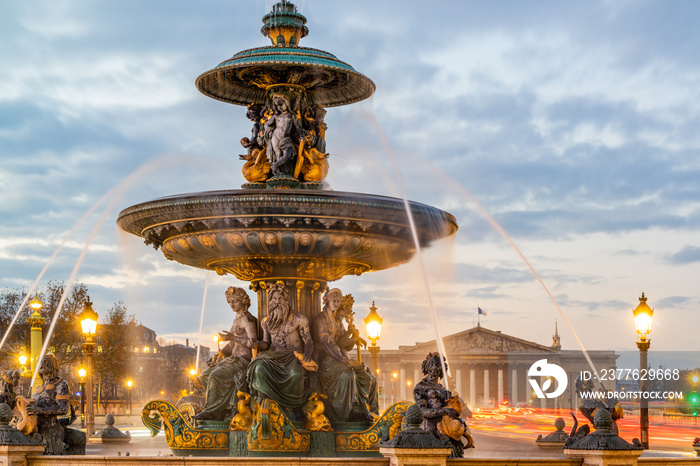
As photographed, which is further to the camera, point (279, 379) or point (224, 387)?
point (224, 387)

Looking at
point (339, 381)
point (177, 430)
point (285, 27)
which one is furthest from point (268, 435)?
point (285, 27)

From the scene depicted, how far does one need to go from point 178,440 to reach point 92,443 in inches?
310

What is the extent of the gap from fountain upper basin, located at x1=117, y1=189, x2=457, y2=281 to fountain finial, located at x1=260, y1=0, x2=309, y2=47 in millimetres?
3112

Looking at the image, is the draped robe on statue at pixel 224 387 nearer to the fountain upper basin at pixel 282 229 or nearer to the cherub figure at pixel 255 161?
the fountain upper basin at pixel 282 229

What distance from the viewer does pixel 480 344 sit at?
449ft

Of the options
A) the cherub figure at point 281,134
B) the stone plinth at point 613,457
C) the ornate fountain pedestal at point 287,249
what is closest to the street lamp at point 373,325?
the ornate fountain pedestal at point 287,249

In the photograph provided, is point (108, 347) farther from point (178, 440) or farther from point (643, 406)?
point (178, 440)

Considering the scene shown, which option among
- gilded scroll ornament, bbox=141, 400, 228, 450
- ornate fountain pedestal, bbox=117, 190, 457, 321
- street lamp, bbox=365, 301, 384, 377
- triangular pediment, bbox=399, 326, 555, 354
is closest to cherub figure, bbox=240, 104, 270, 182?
ornate fountain pedestal, bbox=117, 190, 457, 321

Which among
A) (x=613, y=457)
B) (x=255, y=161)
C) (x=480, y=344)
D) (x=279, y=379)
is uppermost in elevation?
(x=480, y=344)

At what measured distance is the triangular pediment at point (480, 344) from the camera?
13488cm

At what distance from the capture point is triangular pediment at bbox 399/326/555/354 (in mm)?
134875

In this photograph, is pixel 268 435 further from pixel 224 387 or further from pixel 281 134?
pixel 281 134

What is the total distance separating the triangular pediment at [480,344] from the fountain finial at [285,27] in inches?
4751

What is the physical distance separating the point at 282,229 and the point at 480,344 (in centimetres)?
12677
